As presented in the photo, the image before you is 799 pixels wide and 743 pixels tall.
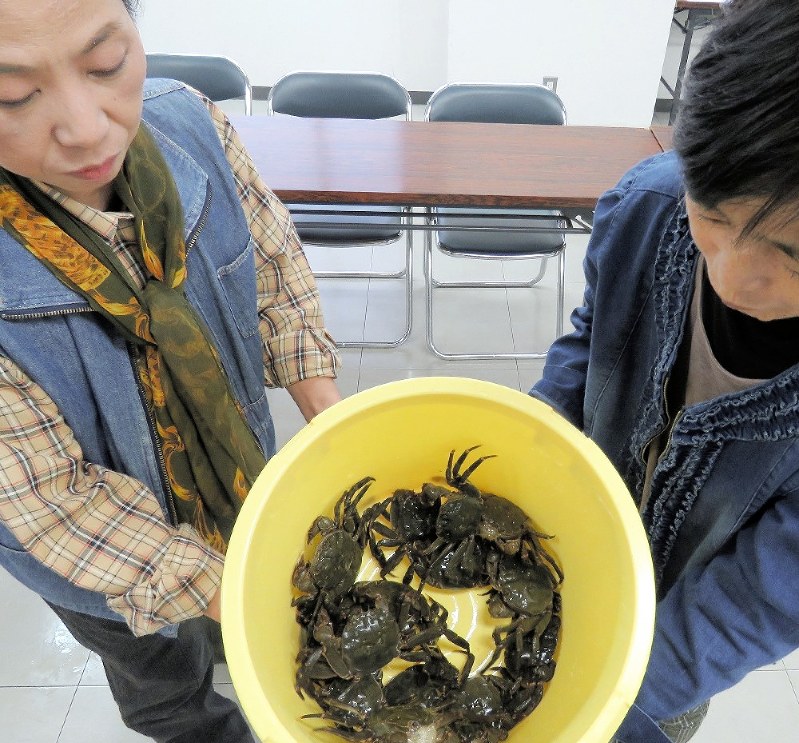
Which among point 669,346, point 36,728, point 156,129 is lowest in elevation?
point 36,728

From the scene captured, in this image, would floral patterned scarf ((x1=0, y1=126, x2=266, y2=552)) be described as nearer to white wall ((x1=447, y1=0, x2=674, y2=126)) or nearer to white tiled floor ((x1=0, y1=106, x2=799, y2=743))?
white tiled floor ((x1=0, y1=106, x2=799, y2=743))

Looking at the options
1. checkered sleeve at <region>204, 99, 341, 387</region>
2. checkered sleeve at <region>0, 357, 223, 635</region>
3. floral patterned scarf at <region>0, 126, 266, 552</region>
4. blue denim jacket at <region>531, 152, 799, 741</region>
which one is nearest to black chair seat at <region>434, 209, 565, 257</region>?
checkered sleeve at <region>204, 99, 341, 387</region>

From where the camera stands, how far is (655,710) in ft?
2.56

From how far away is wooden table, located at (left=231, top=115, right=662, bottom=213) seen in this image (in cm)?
A: 184

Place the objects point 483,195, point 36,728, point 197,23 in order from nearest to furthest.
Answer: point 36,728
point 483,195
point 197,23

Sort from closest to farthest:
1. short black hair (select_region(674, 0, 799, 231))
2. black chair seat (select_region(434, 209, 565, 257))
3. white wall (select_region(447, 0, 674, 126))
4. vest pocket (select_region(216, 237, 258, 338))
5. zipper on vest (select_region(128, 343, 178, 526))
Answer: short black hair (select_region(674, 0, 799, 231)), zipper on vest (select_region(128, 343, 178, 526)), vest pocket (select_region(216, 237, 258, 338)), black chair seat (select_region(434, 209, 565, 257)), white wall (select_region(447, 0, 674, 126))

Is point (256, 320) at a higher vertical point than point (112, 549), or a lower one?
higher

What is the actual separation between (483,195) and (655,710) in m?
1.45

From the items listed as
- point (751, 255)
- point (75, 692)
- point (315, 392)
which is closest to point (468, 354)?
point (315, 392)

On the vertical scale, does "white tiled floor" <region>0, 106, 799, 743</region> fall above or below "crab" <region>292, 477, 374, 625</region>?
below

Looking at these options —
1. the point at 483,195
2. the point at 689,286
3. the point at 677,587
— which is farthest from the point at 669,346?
the point at 483,195

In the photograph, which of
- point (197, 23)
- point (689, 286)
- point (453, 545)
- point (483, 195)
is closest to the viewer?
point (689, 286)

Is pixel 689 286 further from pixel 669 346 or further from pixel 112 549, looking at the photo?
pixel 112 549

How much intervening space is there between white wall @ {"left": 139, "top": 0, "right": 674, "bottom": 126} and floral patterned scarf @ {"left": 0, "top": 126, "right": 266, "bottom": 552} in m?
2.56
